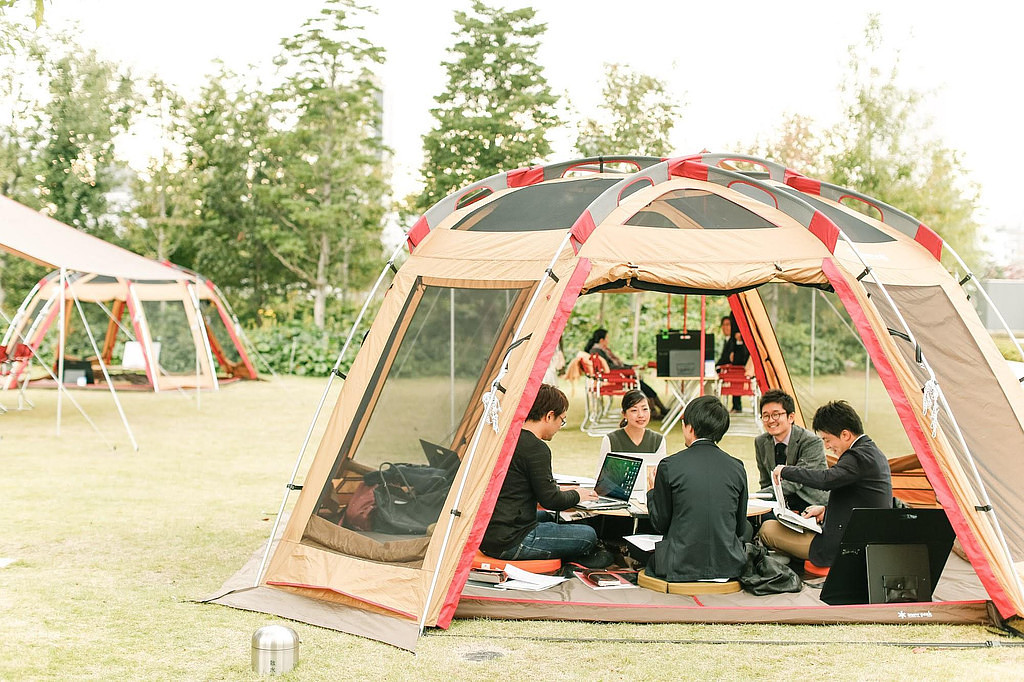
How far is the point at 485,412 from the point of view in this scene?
4.66 meters

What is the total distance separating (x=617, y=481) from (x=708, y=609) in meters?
1.30

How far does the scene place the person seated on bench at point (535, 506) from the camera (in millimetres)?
5051

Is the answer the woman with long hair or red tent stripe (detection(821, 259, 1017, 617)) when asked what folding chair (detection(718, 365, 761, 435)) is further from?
red tent stripe (detection(821, 259, 1017, 617))

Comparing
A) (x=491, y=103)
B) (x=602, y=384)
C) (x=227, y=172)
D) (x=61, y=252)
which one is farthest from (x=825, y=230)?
(x=227, y=172)

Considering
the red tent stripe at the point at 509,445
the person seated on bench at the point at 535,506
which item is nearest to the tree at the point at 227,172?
the person seated on bench at the point at 535,506

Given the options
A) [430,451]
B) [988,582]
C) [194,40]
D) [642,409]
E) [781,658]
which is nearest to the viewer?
[781,658]

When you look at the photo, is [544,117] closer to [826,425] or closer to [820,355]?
[820,355]

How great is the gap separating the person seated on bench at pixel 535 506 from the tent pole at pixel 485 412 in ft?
1.22

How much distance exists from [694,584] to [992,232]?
19650 mm

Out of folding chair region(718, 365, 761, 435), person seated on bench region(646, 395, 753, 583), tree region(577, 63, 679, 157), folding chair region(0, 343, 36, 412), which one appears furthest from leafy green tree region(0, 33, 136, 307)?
person seated on bench region(646, 395, 753, 583)

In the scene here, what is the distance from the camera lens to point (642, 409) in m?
6.14

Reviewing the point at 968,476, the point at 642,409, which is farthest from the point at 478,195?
the point at 968,476

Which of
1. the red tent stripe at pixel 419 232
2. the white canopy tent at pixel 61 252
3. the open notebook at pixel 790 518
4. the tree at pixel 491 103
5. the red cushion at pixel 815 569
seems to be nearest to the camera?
the red cushion at pixel 815 569

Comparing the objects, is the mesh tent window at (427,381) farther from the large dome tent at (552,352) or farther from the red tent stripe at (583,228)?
the red tent stripe at (583,228)
